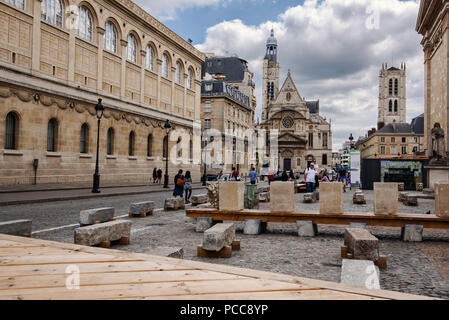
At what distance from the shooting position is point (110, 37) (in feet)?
91.4

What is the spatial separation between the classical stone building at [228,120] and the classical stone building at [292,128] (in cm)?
2443

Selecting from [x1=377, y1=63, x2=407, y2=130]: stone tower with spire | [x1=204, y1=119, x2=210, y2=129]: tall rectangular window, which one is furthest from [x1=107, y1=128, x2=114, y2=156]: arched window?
[x1=377, y1=63, x2=407, y2=130]: stone tower with spire

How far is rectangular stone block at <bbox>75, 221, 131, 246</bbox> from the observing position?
623 centimetres

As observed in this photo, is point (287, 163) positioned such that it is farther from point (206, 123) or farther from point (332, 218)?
point (332, 218)

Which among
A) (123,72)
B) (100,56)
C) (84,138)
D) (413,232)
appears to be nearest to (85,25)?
(100,56)

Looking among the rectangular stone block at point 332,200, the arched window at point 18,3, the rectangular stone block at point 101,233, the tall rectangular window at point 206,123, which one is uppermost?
the arched window at point 18,3

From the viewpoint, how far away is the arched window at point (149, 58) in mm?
32647

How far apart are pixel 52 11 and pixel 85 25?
296 centimetres

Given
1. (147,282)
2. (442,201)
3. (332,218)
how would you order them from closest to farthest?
(147,282)
(442,201)
(332,218)

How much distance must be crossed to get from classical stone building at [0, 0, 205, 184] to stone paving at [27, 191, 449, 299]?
13.5 m

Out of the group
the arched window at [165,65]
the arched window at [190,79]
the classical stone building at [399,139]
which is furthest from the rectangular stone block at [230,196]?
the classical stone building at [399,139]

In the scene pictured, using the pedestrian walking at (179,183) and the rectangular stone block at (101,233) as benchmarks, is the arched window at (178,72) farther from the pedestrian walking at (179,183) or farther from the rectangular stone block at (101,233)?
the rectangular stone block at (101,233)
